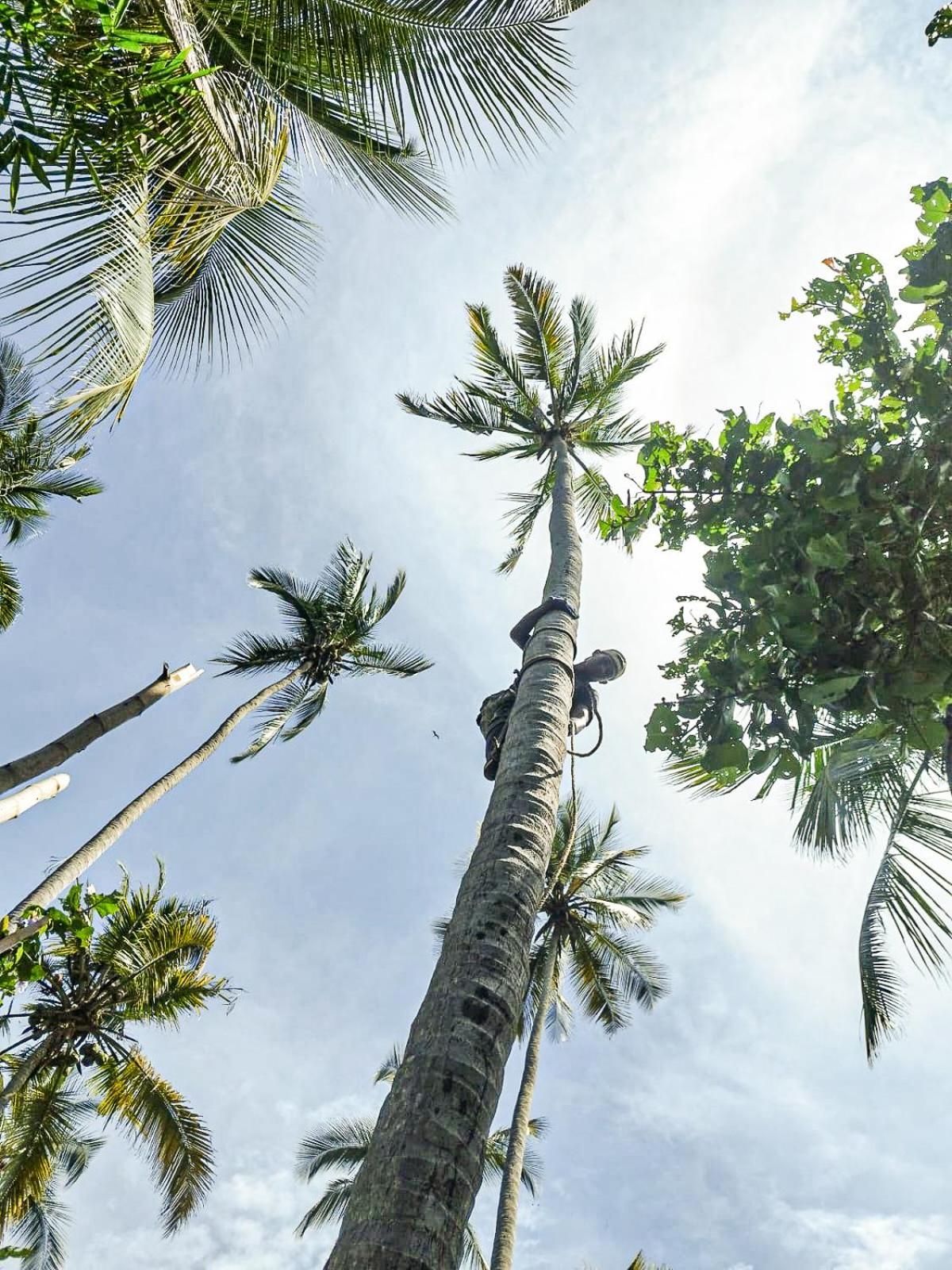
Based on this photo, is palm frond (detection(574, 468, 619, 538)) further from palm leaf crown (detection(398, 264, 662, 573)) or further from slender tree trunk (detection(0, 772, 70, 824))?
slender tree trunk (detection(0, 772, 70, 824))

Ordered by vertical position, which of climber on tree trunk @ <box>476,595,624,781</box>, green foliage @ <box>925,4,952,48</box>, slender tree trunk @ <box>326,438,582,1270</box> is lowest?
slender tree trunk @ <box>326,438,582,1270</box>

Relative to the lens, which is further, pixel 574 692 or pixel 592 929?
pixel 592 929

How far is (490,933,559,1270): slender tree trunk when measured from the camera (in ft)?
37.4

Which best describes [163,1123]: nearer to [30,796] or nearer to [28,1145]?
[28,1145]

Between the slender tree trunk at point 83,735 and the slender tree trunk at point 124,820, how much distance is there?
1.63 metres

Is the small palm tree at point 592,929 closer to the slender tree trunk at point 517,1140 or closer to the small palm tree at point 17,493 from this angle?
the slender tree trunk at point 517,1140

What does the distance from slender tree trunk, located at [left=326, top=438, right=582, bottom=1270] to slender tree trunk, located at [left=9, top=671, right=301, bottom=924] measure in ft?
17.6

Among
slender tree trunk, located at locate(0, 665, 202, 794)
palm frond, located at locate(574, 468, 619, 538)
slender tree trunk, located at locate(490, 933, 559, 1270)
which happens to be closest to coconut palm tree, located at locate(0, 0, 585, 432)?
slender tree trunk, located at locate(0, 665, 202, 794)

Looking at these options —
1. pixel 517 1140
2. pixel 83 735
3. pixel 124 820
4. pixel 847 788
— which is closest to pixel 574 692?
pixel 847 788

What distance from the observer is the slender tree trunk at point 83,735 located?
19.3 ft

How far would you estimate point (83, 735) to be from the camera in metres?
6.67

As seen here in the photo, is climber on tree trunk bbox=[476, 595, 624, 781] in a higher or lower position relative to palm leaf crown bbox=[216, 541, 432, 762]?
lower

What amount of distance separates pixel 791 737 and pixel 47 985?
32.2ft

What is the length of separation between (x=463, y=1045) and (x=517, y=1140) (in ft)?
41.0
